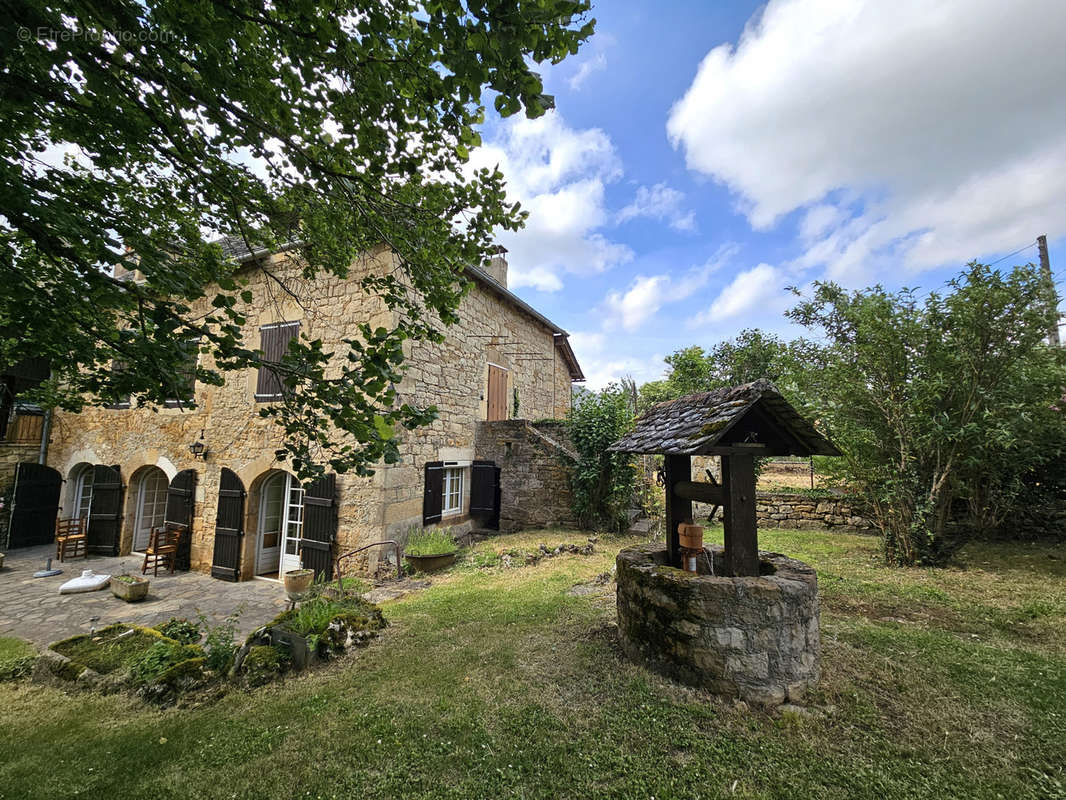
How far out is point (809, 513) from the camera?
33.7 ft

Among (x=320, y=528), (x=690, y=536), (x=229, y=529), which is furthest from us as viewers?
(x=229, y=529)

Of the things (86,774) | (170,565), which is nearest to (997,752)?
(86,774)

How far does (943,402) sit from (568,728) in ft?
25.6

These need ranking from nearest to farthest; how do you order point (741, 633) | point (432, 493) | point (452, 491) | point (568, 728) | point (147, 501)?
1. point (568, 728)
2. point (741, 633)
3. point (432, 493)
4. point (452, 491)
5. point (147, 501)

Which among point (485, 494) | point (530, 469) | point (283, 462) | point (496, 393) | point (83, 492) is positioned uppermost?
→ point (496, 393)

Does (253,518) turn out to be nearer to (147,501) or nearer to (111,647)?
(111,647)

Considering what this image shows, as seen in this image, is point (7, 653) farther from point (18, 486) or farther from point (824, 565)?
point (824, 565)

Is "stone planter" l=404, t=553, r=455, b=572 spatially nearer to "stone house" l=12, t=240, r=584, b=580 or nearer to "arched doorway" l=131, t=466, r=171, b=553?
"stone house" l=12, t=240, r=584, b=580

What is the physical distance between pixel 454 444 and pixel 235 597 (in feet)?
15.4

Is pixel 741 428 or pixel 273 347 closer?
pixel 741 428

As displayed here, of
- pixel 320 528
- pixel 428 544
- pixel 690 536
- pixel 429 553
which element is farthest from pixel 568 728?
pixel 320 528

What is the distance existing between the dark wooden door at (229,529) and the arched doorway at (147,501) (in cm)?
331

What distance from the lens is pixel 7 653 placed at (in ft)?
15.9

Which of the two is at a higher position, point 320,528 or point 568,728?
point 320,528
